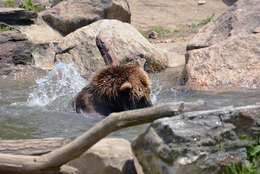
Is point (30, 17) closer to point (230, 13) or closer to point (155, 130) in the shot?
point (230, 13)

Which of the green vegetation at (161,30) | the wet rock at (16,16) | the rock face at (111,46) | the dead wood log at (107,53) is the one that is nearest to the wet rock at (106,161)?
the dead wood log at (107,53)

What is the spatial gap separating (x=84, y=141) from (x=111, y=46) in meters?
5.62

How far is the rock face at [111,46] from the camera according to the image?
8.03 metres

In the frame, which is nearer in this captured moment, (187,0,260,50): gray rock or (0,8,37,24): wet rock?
(187,0,260,50): gray rock

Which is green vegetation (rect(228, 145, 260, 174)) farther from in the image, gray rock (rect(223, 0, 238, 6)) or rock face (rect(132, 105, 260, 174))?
gray rock (rect(223, 0, 238, 6))

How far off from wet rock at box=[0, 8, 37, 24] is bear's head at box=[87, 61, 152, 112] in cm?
745

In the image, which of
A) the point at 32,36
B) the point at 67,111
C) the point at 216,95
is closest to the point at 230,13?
the point at 216,95

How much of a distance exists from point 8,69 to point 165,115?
6.89m

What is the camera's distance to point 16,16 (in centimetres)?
1062

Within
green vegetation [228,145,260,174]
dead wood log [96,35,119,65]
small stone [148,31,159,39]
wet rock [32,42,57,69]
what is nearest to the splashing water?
wet rock [32,42,57,69]

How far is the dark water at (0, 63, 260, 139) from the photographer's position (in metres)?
4.28

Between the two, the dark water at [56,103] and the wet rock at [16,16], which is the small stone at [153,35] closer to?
the wet rock at [16,16]

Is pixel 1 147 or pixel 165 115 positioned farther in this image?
pixel 1 147

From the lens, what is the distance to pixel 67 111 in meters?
4.86
